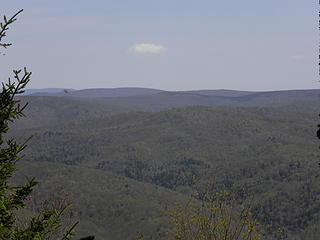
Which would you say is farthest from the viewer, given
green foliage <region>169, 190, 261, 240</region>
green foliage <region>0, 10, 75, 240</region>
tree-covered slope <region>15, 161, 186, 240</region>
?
tree-covered slope <region>15, 161, 186, 240</region>

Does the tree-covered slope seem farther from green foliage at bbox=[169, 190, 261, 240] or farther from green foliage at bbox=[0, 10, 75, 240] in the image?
green foliage at bbox=[0, 10, 75, 240]

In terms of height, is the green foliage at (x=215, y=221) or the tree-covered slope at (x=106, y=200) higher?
the green foliage at (x=215, y=221)

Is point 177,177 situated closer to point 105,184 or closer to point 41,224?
point 105,184

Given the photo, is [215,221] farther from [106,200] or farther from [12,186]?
[106,200]

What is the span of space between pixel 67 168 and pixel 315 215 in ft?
259

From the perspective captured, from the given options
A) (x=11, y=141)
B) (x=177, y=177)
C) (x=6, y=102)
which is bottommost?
(x=177, y=177)

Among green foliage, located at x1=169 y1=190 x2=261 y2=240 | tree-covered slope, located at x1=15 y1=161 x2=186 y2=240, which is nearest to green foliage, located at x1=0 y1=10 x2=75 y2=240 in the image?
green foliage, located at x1=169 y1=190 x2=261 y2=240

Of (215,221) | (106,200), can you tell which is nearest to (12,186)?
(215,221)

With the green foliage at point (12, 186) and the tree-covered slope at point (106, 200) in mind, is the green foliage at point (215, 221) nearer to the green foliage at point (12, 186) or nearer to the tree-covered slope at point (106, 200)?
the green foliage at point (12, 186)

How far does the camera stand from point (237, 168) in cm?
18200

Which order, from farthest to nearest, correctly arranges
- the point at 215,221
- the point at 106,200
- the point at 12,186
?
the point at 106,200, the point at 215,221, the point at 12,186

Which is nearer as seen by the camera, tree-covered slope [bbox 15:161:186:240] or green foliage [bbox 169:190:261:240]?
green foliage [bbox 169:190:261:240]

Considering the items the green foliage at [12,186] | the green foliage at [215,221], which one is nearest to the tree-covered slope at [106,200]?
the green foliage at [215,221]

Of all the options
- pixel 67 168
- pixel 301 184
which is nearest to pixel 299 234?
pixel 301 184
